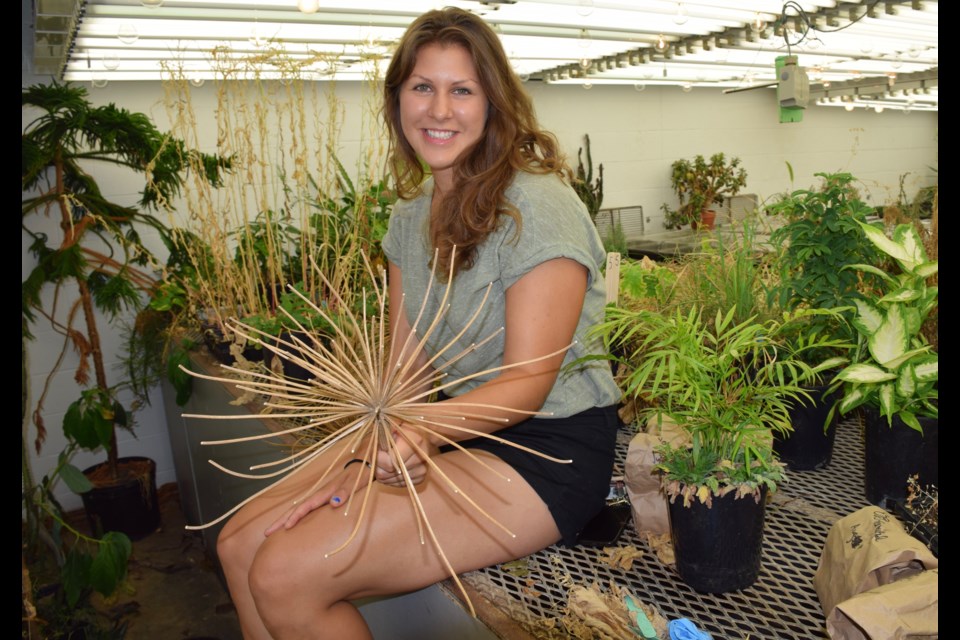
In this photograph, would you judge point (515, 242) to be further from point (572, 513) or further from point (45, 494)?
point (45, 494)

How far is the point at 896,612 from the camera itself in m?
0.95

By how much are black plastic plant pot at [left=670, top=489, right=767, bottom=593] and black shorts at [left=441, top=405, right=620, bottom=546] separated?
20 centimetres

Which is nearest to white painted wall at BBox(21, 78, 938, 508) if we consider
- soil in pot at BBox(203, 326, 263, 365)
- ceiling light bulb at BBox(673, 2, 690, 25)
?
ceiling light bulb at BBox(673, 2, 690, 25)

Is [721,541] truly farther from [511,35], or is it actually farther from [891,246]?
[511,35]

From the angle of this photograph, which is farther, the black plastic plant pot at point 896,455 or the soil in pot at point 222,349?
the soil in pot at point 222,349

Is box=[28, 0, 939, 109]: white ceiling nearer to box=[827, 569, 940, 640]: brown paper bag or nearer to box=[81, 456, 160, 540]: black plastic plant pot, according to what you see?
box=[81, 456, 160, 540]: black plastic plant pot

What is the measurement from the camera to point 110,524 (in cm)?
382

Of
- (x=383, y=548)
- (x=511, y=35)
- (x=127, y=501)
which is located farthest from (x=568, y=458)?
(x=127, y=501)

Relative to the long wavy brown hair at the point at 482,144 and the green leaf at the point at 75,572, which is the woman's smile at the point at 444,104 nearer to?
the long wavy brown hair at the point at 482,144

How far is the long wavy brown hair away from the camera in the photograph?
4.82 ft

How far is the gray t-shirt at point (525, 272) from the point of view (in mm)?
1403

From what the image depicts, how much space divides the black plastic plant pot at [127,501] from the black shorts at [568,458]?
294 centimetres

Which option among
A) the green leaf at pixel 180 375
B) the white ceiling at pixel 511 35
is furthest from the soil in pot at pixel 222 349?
the white ceiling at pixel 511 35

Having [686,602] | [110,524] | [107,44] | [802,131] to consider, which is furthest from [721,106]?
[686,602]
